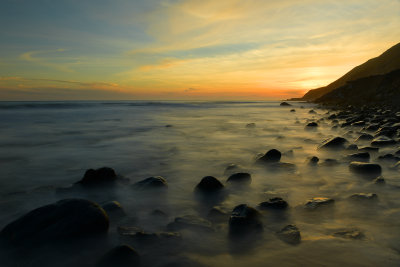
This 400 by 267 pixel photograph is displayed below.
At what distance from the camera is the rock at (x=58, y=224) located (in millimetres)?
1896

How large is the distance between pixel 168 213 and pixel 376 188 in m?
2.42

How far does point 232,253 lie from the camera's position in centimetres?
170

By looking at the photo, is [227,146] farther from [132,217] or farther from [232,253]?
[232,253]

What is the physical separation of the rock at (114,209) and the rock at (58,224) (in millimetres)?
235

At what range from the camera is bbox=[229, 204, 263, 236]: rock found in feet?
6.49

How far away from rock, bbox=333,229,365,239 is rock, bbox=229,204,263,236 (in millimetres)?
597

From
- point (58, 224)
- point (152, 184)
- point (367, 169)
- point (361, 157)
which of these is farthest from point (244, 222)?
point (361, 157)

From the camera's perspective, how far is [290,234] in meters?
1.91

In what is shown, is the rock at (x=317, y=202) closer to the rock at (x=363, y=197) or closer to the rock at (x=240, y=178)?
the rock at (x=363, y=197)

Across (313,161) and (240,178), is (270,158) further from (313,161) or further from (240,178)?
(240,178)

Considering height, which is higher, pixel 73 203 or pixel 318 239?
pixel 73 203

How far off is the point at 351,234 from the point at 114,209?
6.81 ft

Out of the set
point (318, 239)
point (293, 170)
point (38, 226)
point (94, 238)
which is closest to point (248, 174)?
point (293, 170)

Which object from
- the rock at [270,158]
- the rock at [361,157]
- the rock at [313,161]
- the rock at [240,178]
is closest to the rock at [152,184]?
the rock at [240,178]
